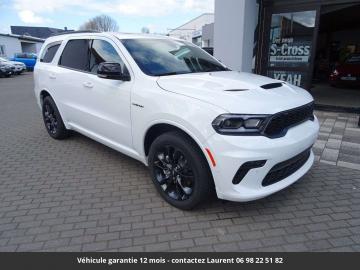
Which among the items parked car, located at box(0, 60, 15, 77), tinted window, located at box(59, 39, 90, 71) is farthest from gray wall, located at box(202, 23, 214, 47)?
tinted window, located at box(59, 39, 90, 71)

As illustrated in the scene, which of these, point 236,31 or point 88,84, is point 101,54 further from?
point 236,31

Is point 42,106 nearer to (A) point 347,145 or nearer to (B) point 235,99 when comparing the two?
(B) point 235,99

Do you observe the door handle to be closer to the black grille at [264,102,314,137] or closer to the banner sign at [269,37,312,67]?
the black grille at [264,102,314,137]

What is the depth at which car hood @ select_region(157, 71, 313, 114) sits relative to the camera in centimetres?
279

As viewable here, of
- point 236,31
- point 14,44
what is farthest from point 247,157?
point 14,44

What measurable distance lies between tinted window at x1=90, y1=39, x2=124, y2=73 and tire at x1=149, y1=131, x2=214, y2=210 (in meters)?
1.22

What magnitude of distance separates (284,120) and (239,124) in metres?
0.53

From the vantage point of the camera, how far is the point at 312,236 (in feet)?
9.40

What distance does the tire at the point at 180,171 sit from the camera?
9.68ft

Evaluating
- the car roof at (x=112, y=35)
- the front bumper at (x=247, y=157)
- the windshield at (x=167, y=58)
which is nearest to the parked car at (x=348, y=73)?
the windshield at (x=167, y=58)

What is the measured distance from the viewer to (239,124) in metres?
2.75

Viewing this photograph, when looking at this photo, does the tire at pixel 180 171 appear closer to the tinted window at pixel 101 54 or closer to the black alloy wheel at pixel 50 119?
the tinted window at pixel 101 54

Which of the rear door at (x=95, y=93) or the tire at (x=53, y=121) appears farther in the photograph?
the tire at (x=53, y=121)

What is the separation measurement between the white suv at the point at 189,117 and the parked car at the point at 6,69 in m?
Result: 20.3
